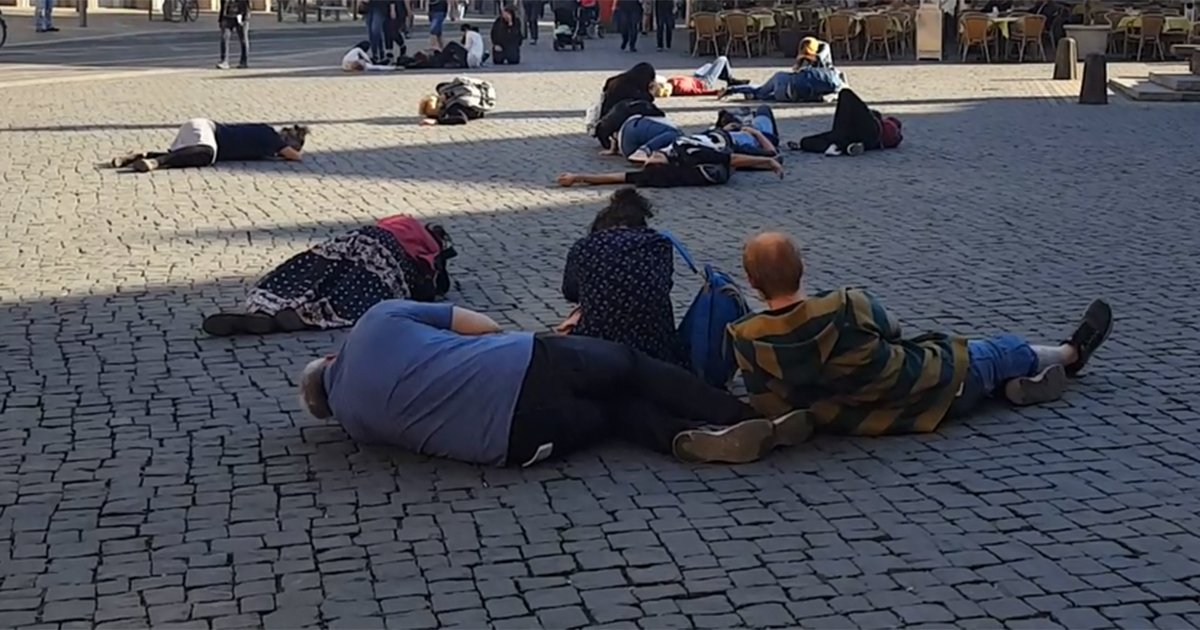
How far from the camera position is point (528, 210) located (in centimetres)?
1319

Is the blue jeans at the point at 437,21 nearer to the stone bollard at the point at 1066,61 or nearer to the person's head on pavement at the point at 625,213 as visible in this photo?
the stone bollard at the point at 1066,61

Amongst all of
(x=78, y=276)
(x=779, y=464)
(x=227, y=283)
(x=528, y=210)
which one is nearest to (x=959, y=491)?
(x=779, y=464)

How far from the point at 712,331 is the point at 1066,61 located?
21628mm

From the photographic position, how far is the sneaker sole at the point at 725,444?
6605 mm

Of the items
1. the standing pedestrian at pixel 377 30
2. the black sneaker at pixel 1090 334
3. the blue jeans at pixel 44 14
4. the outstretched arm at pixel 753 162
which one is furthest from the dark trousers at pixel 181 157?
the blue jeans at pixel 44 14

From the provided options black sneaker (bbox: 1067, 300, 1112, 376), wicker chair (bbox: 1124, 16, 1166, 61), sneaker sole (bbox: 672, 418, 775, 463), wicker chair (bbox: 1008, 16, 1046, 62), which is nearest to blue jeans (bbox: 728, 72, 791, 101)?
wicker chair (bbox: 1008, 16, 1046, 62)

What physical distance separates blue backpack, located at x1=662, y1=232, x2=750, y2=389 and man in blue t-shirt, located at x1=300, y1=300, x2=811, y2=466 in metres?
0.50

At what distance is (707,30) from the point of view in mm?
34406

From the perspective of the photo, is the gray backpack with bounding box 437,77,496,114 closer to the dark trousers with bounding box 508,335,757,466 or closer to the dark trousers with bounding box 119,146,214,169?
the dark trousers with bounding box 119,146,214,169

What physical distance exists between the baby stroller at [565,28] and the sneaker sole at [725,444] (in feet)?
104

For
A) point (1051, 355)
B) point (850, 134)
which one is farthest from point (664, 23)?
point (1051, 355)

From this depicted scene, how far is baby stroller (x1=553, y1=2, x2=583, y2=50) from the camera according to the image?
37906 mm

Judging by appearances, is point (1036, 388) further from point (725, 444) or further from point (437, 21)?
point (437, 21)

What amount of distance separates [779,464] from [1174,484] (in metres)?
1.46
